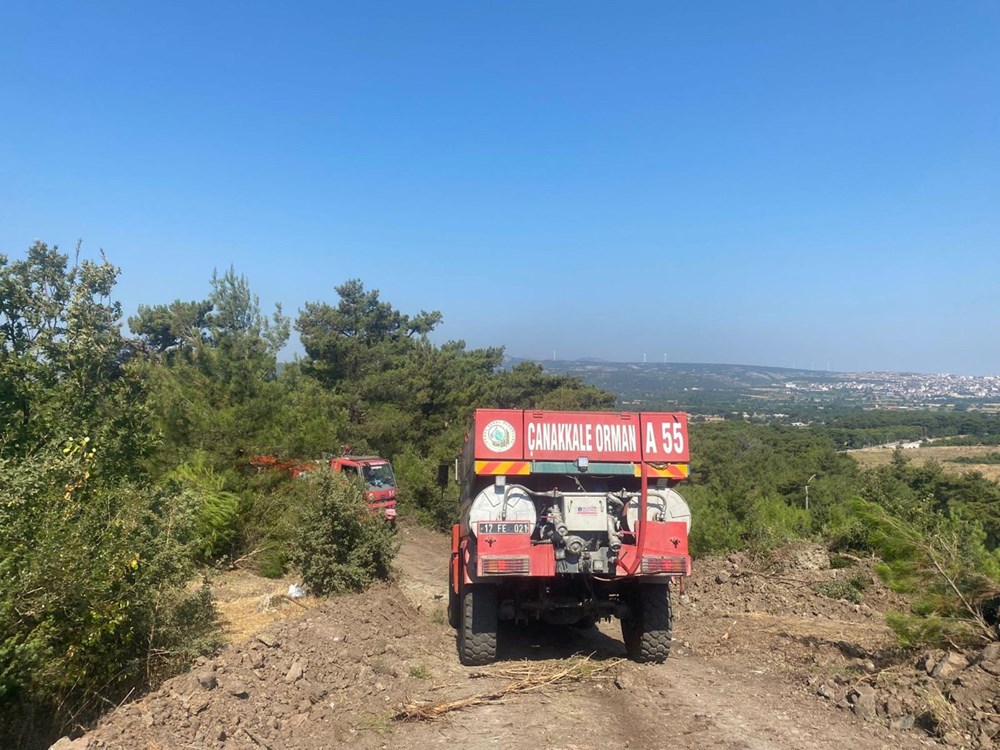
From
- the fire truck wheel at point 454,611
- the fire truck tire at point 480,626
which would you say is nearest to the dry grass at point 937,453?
the fire truck wheel at point 454,611

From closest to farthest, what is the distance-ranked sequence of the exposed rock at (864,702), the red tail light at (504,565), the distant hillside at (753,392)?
1. the exposed rock at (864,702)
2. the red tail light at (504,565)
3. the distant hillside at (753,392)

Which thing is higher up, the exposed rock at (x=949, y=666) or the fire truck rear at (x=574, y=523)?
the fire truck rear at (x=574, y=523)

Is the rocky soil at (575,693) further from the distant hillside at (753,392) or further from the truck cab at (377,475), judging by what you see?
the distant hillside at (753,392)

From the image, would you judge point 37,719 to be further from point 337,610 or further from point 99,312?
point 99,312

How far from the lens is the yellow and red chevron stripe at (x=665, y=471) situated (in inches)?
313

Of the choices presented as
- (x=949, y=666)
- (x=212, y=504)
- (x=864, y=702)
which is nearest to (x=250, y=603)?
(x=212, y=504)

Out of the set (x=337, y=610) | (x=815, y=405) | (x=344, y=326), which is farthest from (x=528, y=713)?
(x=815, y=405)

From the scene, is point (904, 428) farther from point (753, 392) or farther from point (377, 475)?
point (377, 475)

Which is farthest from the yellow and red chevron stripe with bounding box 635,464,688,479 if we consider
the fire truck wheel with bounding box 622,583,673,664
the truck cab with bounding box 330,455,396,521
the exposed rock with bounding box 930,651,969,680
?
the truck cab with bounding box 330,455,396,521

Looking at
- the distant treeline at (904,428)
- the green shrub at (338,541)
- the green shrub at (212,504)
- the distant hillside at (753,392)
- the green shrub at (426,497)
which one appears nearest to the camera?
the green shrub at (338,541)

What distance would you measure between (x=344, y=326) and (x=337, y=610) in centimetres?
3227

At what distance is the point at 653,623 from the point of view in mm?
7918

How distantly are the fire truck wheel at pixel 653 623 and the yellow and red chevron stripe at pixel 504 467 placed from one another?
1.95 meters

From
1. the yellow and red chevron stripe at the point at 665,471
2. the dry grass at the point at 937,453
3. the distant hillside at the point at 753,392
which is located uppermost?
the yellow and red chevron stripe at the point at 665,471
